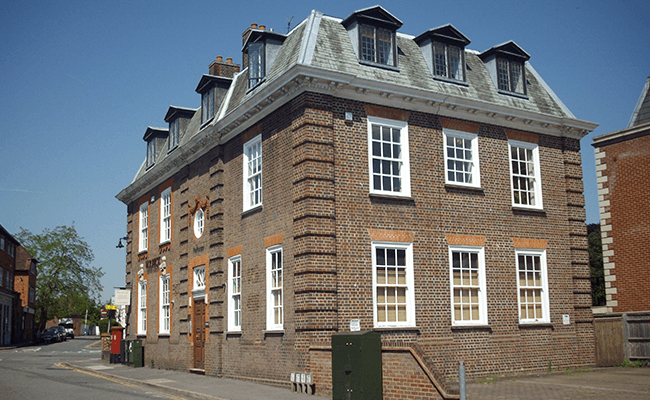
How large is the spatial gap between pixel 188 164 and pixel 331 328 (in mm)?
11424

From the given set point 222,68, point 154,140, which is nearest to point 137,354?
point 154,140

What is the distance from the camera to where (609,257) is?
81.4 feet

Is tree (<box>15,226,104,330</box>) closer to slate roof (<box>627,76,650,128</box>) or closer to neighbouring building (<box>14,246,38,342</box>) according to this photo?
neighbouring building (<box>14,246,38,342</box>)

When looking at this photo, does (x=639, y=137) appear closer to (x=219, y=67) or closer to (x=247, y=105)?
(x=247, y=105)

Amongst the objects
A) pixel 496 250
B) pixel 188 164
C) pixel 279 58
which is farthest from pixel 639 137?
pixel 188 164

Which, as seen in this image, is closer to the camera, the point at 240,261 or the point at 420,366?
the point at 420,366

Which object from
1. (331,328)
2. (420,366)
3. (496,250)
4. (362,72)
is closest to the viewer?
(420,366)

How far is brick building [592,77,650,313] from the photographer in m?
23.7

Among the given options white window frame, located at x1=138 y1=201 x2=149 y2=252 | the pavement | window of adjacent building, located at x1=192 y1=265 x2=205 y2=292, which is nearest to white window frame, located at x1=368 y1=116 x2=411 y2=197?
the pavement

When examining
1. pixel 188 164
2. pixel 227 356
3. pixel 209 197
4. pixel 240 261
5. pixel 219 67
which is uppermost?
pixel 219 67

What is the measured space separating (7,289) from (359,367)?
2312 inches

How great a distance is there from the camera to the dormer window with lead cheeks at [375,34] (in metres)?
18.6

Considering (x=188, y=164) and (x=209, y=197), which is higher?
(x=188, y=164)

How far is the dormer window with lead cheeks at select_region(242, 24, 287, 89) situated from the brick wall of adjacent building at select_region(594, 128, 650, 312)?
14.2 m
